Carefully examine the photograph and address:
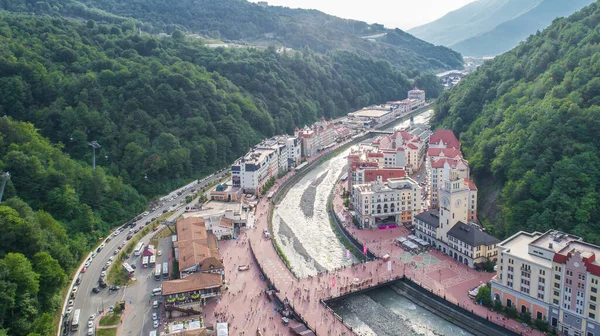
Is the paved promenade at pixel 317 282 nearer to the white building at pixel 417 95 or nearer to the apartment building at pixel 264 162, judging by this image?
the apartment building at pixel 264 162

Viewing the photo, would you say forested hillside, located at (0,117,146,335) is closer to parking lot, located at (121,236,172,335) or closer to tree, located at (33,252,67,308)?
tree, located at (33,252,67,308)

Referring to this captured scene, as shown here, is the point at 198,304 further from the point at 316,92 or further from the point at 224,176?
Result: the point at 316,92

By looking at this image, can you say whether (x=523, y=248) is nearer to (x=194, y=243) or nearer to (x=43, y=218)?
(x=194, y=243)

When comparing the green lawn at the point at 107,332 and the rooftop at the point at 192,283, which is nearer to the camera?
the green lawn at the point at 107,332

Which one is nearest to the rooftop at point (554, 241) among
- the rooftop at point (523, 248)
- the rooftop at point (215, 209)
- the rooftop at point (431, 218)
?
the rooftop at point (523, 248)

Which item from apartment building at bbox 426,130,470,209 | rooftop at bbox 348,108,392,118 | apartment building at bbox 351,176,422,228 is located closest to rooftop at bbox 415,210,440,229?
apartment building at bbox 351,176,422,228

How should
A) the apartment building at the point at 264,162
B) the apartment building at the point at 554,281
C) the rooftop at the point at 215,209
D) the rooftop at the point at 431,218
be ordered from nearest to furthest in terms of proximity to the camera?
the apartment building at the point at 554,281, the rooftop at the point at 431,218, the rooftop at the point at 215,209, the apartment building at the point at 264,162
